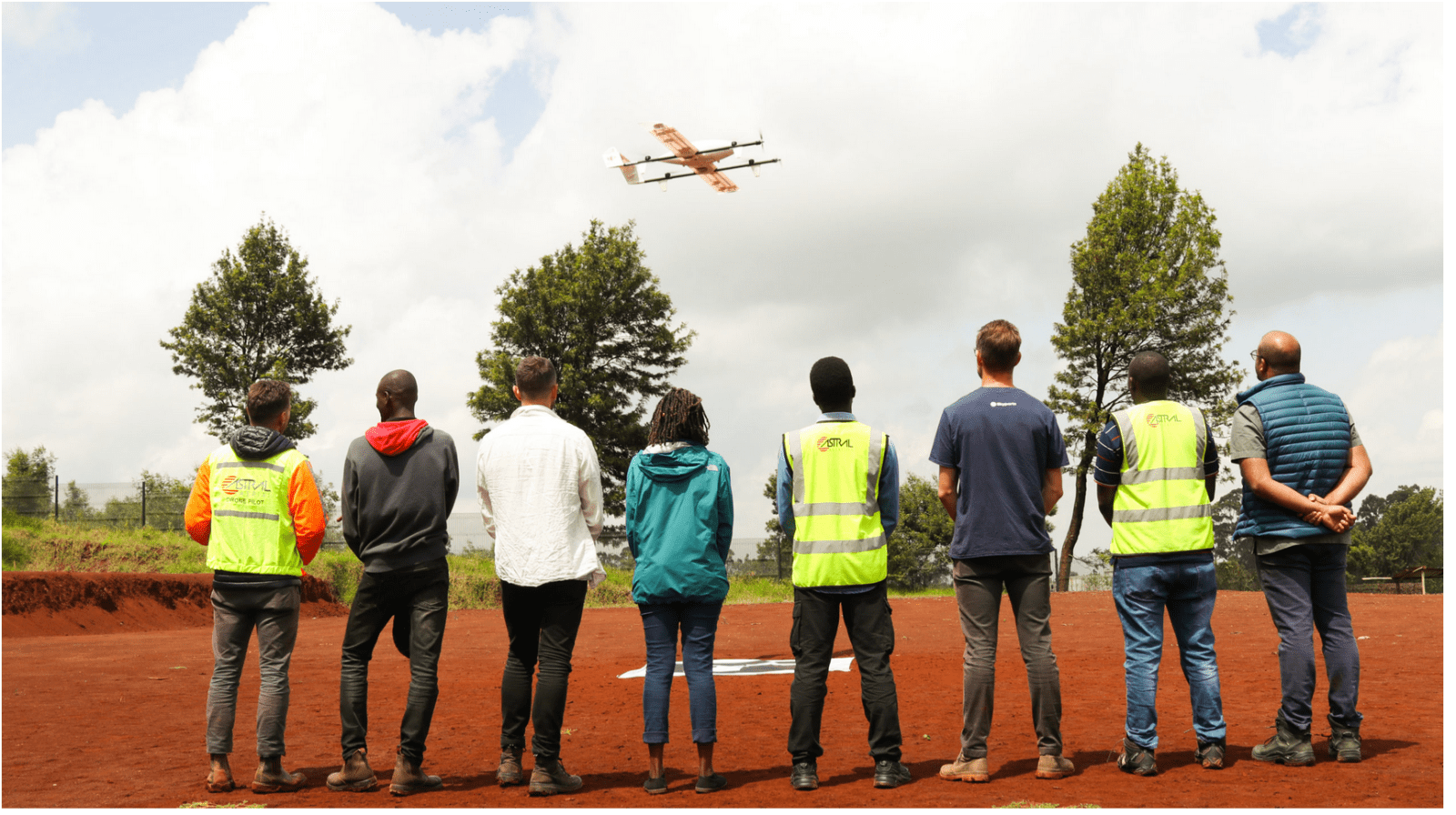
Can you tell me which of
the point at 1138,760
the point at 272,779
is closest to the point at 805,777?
the point at 1138,760

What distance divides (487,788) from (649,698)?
930 mm

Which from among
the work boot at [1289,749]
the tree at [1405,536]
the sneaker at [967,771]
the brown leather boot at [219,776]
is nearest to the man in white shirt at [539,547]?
the brown leather boot at [219,776]

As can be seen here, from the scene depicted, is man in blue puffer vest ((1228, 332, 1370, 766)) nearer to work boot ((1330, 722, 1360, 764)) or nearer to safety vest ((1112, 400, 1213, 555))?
→ work boot ((1330, 722, 1360, 764))

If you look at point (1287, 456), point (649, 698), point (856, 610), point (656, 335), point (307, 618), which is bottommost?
point (307, 618)

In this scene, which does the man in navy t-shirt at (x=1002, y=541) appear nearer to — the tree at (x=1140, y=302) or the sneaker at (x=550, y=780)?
the sneaker at (x=550, y=780)

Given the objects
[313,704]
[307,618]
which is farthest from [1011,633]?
[307,618]

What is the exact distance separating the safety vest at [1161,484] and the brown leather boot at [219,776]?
454 cm

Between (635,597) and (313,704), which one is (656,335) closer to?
(313,704)

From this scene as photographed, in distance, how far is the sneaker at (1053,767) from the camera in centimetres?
477

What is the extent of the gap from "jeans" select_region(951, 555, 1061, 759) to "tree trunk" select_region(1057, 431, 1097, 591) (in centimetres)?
2597

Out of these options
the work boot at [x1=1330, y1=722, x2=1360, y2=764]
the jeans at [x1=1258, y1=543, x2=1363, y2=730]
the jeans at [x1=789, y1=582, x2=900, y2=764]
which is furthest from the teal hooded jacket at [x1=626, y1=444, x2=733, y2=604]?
the work boot at [x1=1330, y1=722, x2=1360, y2=764]

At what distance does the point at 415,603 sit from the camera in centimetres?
523

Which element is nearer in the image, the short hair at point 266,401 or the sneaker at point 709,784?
the sneaker at point 709,784

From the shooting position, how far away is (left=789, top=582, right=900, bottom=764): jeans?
4.75 metres
